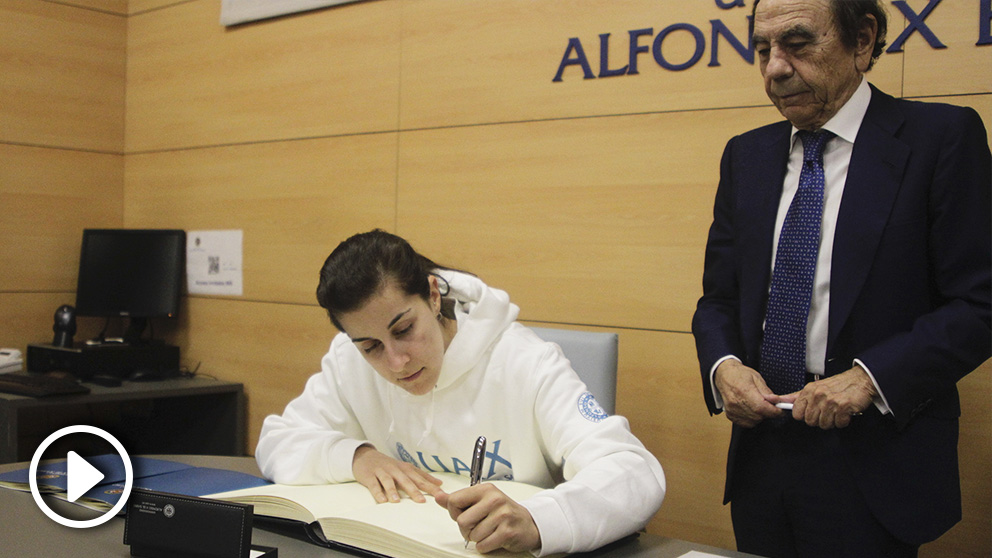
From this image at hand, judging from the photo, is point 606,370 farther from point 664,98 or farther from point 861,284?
point 664,98

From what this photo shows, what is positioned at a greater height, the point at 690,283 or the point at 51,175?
the point at 51,175

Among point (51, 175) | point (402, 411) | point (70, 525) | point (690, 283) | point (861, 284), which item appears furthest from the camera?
point (51, 175)

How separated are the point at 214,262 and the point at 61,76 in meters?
1.08

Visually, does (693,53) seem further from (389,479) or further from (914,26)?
(389,479)

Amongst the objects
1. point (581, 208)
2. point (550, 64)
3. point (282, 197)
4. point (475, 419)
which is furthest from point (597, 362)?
point (282, 197)

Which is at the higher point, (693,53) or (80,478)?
(693,53)

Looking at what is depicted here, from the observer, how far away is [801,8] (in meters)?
1.50

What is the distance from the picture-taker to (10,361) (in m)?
3.32

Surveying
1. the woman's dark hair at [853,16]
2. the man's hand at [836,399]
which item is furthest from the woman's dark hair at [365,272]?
the woman's dark hair at [853,16]

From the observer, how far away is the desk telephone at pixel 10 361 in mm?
3305

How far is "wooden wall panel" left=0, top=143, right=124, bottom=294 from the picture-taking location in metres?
3.64

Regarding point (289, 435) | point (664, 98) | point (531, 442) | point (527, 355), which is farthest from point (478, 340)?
point (664, 98)

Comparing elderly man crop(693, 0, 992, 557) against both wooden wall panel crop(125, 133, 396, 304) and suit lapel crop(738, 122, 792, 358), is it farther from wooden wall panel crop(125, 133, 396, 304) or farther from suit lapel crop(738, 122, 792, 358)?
wooden wall panel crop(125, 133, 396, 304)

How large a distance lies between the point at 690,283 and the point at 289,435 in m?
1.27
